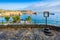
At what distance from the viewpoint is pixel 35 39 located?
19.0 feet

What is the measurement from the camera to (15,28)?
8016 mm

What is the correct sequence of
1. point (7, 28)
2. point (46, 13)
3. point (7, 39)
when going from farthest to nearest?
point (7, 28)
point (46, 13)
point (7, 39)

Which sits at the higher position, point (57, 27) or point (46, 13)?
point (46, 13)

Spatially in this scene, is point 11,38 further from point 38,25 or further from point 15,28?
point 38,25

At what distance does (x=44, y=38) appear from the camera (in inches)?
237

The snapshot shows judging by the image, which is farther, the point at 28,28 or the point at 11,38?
the point at 28,28

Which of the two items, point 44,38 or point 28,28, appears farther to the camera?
point 28,28

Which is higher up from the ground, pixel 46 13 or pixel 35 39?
pixel 46 13

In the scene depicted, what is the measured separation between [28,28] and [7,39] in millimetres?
2459

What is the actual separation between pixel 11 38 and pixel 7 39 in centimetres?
21

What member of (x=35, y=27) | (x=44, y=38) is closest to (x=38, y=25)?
(x=35, y=27)

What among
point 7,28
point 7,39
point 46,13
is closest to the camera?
point 7,39

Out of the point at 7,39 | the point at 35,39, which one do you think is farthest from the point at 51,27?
the point at 7,39

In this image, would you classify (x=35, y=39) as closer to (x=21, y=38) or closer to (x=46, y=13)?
(x=21, y=38)
